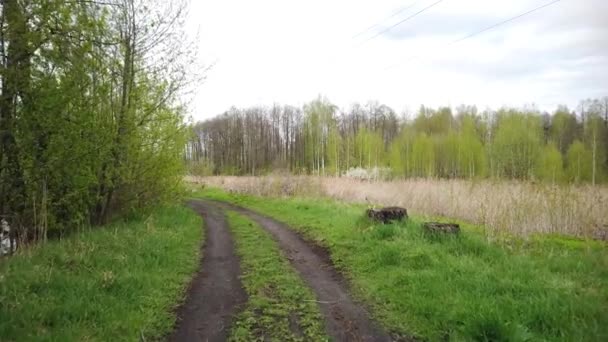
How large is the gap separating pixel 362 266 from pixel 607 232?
235 inches

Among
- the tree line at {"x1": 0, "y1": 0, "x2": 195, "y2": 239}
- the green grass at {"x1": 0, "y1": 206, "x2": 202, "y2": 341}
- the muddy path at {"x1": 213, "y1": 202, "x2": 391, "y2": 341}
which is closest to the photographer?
the green grass at {"x1": 0, "y1": 206, "x2": 202, "y2": 341}

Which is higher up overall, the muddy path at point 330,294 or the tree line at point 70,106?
the tree line at point 70,106

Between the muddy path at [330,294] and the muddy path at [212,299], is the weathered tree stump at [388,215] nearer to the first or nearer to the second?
the muddy path at [330,294]

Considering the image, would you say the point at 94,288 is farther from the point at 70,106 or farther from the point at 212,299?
the point at 70,106

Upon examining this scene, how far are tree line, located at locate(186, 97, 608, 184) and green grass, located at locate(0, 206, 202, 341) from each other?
1563cm

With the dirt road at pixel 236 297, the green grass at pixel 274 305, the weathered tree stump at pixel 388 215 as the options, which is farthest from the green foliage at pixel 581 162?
the green grass at pixel 274 305

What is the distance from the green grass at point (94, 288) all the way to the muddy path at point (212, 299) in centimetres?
19

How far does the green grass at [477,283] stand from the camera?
3.73 m

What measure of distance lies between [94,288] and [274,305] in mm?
2507

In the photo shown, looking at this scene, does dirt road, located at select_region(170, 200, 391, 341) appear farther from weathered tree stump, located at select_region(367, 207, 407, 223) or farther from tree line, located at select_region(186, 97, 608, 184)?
tree line, located at select_region(186, 97, 608, 184)

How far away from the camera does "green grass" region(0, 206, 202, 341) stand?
12.2ft

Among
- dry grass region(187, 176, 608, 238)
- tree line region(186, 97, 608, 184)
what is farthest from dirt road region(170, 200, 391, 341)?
tree line region(186, 97, 608, 184)

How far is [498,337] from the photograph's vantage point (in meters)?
3.53

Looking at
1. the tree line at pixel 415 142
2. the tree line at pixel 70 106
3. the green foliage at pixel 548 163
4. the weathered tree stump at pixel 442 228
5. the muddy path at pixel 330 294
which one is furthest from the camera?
the tree line at pixel 415 142
